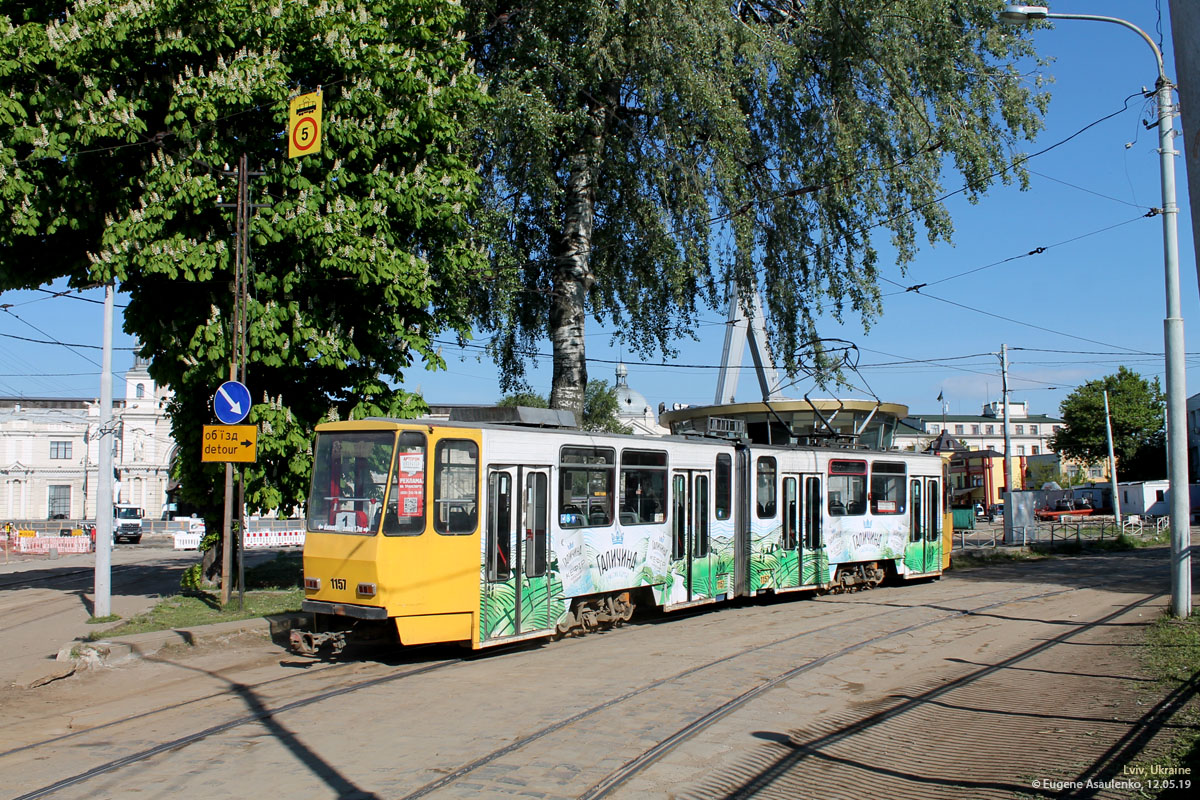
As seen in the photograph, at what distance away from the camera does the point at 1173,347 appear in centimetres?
1320

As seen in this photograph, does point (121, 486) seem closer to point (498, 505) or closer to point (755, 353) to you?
point (755, 353)

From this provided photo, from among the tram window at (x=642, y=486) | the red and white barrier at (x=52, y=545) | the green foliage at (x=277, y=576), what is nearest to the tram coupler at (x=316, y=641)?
the tram window at (x=642, y=486)

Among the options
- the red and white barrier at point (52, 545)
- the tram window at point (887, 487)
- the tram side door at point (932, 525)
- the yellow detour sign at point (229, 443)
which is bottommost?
the red and white barrier at point (52, 545)

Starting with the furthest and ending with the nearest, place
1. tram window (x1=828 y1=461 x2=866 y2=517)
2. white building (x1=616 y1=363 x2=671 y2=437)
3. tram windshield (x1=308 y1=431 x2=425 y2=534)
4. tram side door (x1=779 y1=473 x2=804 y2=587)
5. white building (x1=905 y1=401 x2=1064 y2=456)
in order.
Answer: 1. white building (x1=905 y1=401 x2=1064 y2=456)
2. white building (x1=616 y1=363 x2=671 y2=437)
3. tram window (x1=828 y1=461 x2=866 y2=517)
4. tram side door (x1=779 y1=473 x2=804 y2=587)
5. tram windshield (x1=308 y1=431 x2=425 y2=534)

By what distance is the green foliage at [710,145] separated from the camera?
17.0m

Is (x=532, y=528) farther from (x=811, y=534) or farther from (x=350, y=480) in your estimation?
(x=811, y=534)

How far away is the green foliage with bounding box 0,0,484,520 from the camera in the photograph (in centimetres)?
1295

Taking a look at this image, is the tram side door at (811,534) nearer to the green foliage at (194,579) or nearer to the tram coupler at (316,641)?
the tram coupler at (316,641)

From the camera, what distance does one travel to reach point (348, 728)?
7.44 meters

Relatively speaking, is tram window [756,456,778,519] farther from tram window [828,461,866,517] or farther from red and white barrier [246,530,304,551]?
red and white barrier [246,530,304,551]

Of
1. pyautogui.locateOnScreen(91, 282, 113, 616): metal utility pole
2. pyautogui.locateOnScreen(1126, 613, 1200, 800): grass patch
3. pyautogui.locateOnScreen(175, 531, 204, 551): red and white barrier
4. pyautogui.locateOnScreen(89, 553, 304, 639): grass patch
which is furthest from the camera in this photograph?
pyautogui.locateOnScreen(175, 531, 204, 551): red and white barrier

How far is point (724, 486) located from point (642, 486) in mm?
2257

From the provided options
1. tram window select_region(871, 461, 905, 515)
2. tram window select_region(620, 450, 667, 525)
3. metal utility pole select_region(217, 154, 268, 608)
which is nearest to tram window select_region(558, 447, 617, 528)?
tram window select_region(620, 450, 667, 525)

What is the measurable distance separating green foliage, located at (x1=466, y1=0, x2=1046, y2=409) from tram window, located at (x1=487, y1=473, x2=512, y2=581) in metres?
7.30
